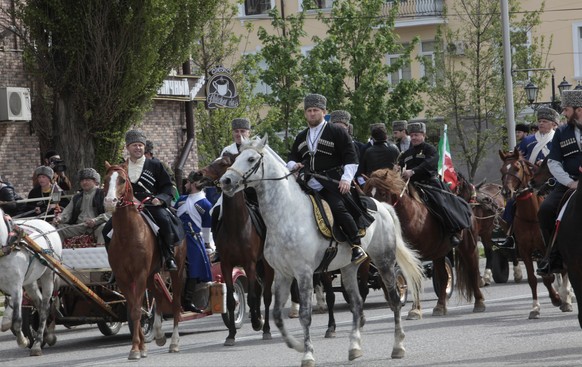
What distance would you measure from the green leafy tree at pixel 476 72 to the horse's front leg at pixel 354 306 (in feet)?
101

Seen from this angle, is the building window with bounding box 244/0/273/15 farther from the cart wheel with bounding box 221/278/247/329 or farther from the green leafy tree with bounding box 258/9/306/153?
the cart wheel with bounding box 221/278/247/329

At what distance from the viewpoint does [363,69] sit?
41750 mm

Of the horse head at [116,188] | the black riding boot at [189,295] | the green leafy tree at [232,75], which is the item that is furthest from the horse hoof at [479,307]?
the green leafy tree at [232,75]

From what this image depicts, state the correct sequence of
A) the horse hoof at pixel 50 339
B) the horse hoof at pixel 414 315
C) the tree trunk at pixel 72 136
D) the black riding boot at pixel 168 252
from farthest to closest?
the tree trunk at pixel 72 136
the horse hoof at pixel 414 315
the horse hoof at pixel 50 339
the black riding boot at pixel 168 252

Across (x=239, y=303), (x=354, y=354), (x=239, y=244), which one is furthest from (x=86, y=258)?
(x=354, y=354)

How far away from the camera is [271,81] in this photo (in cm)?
4169

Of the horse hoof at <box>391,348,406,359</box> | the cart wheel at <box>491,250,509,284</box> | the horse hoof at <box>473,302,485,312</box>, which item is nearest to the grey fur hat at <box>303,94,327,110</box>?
the horse hoof at <box>391,348,406,359</box>

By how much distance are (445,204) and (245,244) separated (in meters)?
3.25

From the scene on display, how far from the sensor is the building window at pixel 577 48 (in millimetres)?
52062

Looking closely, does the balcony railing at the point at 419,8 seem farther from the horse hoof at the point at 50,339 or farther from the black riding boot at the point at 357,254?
the black riding boot at the point at 357,254

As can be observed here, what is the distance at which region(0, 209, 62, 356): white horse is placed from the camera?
16406 mm

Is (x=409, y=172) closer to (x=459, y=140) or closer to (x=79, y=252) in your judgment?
(x=79, y=252)

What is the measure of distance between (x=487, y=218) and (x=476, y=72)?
71.1 feet

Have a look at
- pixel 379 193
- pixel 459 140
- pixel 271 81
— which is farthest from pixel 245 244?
pixel 459 140
